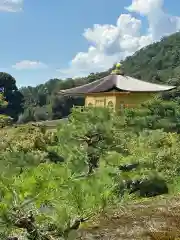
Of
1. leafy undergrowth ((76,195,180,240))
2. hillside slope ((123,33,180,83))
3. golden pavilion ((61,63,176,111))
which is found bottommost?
leafy undergrowth ((76,195,180,240))

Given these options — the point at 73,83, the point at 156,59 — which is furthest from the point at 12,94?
the point at 156,59

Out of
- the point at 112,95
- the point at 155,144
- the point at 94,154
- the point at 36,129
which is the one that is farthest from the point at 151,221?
the point at 112,95

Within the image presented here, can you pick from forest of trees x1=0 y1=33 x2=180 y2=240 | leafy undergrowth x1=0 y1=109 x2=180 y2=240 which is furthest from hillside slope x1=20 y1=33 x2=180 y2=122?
leafy undergrowth x1=0 y1=109 x2=180 y2=240

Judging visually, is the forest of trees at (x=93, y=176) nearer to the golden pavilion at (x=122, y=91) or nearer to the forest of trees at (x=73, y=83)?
the golden pavilion at (x=122, y=91)

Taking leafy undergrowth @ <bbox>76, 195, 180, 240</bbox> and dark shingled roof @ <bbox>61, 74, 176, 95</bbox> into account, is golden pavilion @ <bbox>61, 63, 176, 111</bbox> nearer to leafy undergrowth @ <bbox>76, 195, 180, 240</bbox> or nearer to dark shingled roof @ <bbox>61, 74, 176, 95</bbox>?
dark shingled roof @ <bbox>61, 74, 176, 95</bbox>

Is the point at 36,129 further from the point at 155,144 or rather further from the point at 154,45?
the point at 154,45

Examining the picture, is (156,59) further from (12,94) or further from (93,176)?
(93,176)

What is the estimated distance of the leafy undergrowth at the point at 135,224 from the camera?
4839 mm

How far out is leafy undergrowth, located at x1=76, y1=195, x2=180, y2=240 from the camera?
484cm

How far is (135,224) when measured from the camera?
528cm

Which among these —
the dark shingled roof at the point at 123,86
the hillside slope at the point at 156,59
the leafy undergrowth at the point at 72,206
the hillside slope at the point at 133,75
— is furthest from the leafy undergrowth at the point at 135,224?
the hillside slope at the point at 156,59

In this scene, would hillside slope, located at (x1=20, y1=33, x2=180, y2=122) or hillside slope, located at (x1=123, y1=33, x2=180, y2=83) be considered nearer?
hillside slope, located at (x1=20, y1=33, x2=180, y2=122)

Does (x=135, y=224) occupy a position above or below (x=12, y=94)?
below

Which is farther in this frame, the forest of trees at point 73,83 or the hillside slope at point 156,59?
the hillside slope at point 156,59
